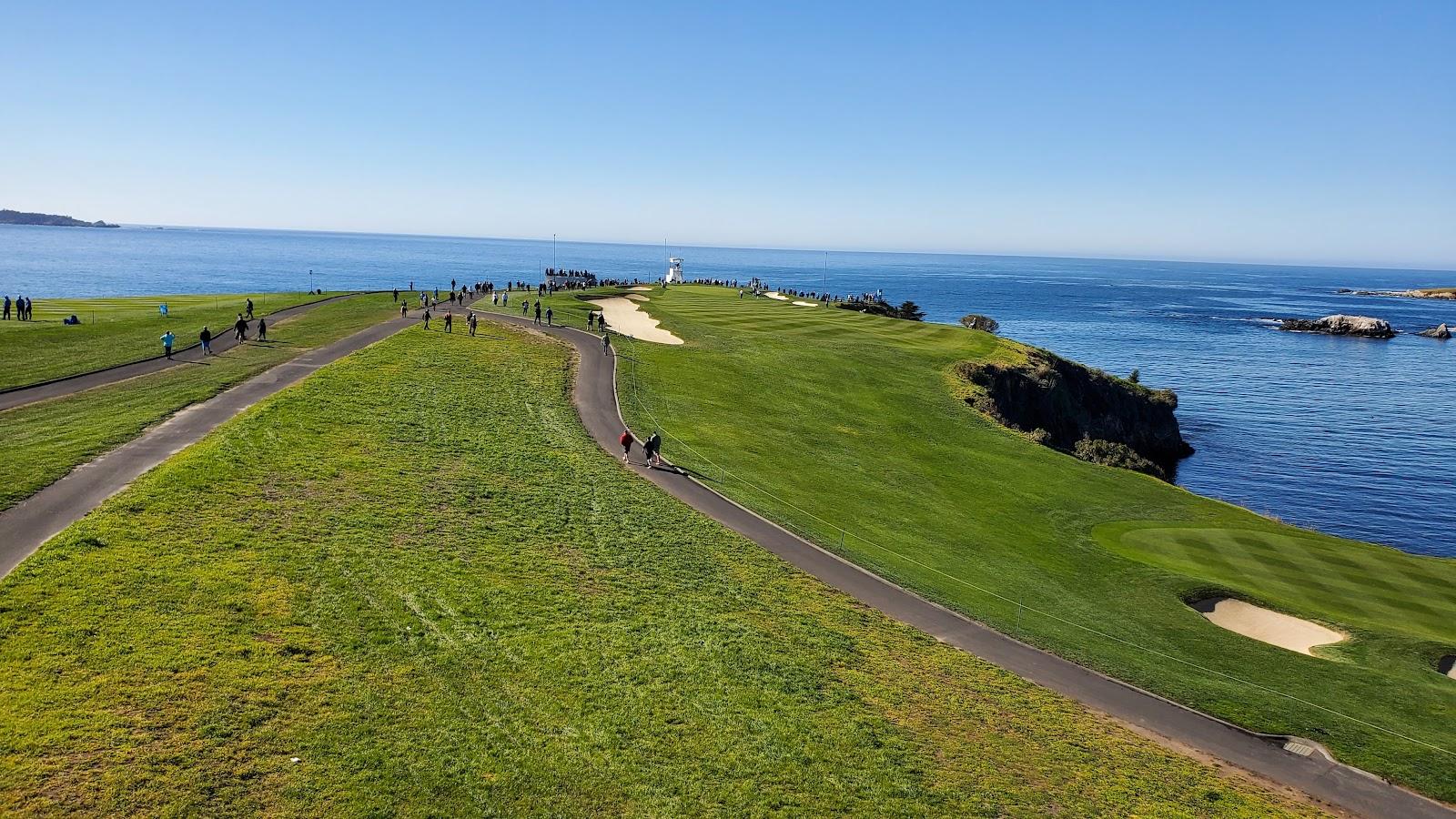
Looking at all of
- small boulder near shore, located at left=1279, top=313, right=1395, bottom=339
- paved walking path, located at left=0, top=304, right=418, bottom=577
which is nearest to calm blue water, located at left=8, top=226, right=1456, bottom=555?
small boulder near shore, located at left=1279, top=313, right=1395, bottom=339

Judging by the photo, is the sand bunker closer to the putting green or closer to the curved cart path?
the putting green

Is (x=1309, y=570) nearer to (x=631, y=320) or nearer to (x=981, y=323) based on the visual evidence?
(x=631, y=320)

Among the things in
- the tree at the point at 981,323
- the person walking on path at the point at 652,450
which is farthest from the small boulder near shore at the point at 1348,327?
the person walking on path at the point at 652,450

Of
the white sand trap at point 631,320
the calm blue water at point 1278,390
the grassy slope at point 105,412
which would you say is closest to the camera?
the grassy slope at point 105,412

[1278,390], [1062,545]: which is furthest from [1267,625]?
[1278,390]

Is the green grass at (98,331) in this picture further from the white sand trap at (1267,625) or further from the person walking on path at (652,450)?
the white sand trap at (1267,625)
